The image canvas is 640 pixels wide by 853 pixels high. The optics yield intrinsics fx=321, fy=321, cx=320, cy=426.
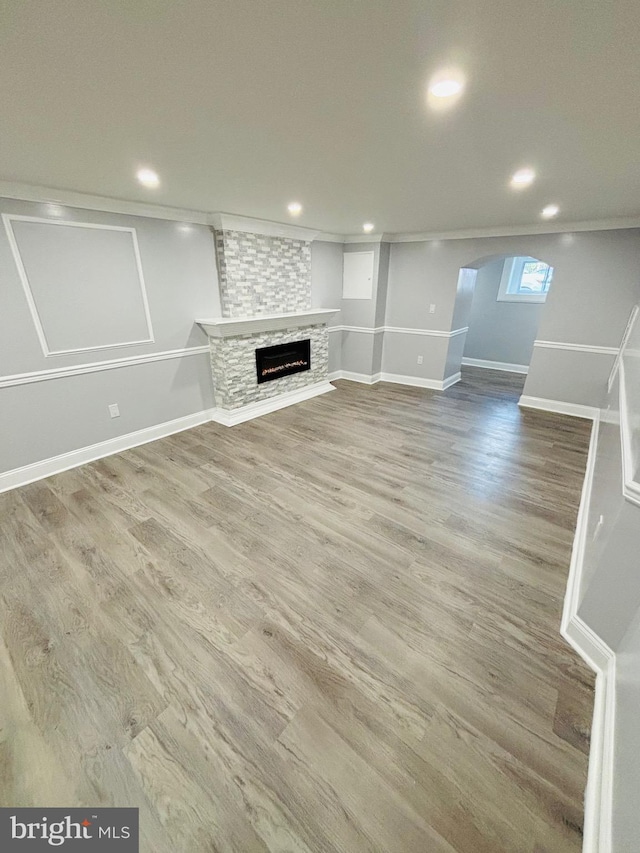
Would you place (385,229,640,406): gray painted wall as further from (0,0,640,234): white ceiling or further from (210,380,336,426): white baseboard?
(210,380,336,426): white baseboard

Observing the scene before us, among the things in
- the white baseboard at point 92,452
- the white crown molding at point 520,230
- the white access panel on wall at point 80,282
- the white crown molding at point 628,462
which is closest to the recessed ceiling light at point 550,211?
the white crown molding at point 520,230

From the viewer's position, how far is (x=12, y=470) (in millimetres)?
2822

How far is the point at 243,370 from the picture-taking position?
4.23 metres

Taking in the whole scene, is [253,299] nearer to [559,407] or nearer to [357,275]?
[357,275]

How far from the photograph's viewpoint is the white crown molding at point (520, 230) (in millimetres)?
3670

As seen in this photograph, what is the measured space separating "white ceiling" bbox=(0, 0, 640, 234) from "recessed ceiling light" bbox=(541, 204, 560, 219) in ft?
2.21

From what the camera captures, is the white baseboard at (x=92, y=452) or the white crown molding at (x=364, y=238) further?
the white crown molding at (x=364, y=238)

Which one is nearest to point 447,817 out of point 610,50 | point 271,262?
point 610,50

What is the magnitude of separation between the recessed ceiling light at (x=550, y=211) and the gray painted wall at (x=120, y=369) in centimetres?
359

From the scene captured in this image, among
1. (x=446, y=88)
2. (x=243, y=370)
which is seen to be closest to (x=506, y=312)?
(x=243, y=370)

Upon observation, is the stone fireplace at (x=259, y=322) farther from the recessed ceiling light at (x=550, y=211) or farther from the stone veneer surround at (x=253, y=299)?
the recessed ceiling light at (x=550, y=211)

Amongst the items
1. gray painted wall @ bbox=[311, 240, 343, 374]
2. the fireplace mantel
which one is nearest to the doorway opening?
gray painted wall @ bbox=[311, 240, 343, 374]

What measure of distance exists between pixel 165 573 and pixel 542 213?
15.8ft

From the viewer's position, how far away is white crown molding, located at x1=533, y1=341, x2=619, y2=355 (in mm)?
4070
